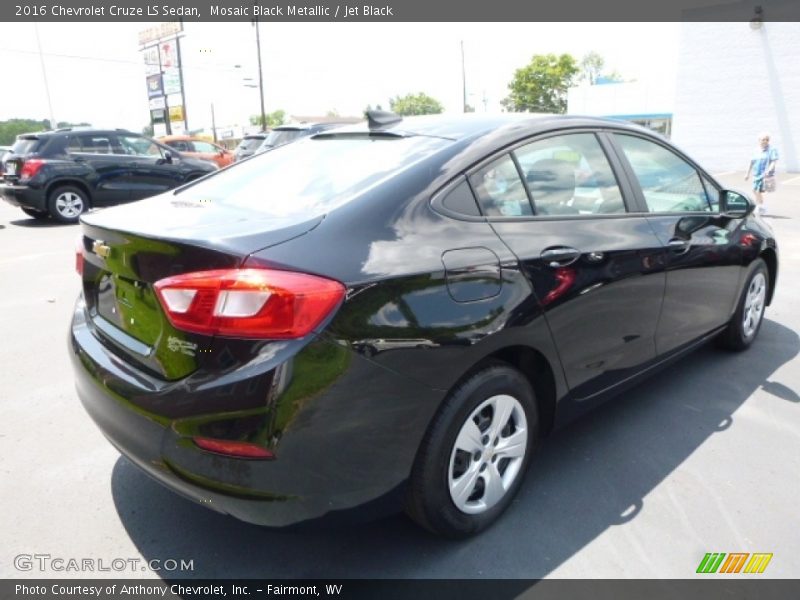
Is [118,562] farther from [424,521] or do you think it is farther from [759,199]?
[759,199]

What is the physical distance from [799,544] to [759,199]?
11.4m

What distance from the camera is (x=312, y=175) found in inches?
105

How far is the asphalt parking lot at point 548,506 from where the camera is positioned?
238cm

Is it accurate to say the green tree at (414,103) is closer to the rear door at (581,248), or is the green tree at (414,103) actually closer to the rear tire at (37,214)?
the rear tire at (37,214)

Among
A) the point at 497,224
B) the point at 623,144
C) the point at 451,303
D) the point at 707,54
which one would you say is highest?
the point at 707,54

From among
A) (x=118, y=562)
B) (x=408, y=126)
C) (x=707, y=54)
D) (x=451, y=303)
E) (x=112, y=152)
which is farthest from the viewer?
(x=707, y=54)

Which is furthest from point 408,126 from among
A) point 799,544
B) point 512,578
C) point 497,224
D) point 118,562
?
point 799,544

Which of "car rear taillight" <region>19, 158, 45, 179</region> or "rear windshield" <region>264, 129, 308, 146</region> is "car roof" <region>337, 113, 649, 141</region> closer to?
"car rear taillight" <region>19, 158, 45, 179</region>

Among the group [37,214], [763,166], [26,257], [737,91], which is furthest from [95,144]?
[737,91]

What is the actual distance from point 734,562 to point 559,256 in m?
1.36

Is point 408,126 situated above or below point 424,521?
above

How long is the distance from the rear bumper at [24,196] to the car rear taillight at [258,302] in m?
10.9

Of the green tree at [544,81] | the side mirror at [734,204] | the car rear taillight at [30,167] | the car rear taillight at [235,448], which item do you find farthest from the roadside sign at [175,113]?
the car rear taillight at [235,448]

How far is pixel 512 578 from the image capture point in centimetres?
230
